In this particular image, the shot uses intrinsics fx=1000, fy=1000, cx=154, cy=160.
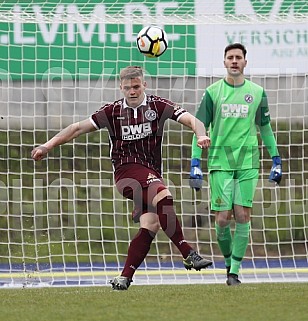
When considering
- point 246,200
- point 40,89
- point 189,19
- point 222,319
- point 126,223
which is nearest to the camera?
point 222,319

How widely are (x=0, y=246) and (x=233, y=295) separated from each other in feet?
16.8

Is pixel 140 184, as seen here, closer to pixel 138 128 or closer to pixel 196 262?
pixel 138 128

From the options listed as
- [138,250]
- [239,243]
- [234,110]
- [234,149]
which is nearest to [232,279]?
[239,243]

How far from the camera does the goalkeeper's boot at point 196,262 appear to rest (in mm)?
7523

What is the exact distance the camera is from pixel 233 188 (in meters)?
8.71

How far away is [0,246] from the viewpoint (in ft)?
38.8

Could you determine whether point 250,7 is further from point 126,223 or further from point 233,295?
point 233,295

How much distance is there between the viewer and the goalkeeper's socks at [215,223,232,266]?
880 cm

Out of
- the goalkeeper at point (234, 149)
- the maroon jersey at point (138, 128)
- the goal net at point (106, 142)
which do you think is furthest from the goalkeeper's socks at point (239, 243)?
the goal net at point (106, 142)

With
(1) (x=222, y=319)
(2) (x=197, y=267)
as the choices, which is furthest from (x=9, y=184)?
(1) (x=222, y=319)

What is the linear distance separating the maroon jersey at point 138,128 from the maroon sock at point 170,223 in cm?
38

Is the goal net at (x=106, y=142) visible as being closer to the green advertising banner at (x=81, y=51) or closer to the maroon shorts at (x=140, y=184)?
the green advertising banner at (x=81, y=51)

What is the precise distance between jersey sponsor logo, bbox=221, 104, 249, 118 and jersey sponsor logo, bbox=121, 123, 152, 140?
1.02 metres

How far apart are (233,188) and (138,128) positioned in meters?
1.23
